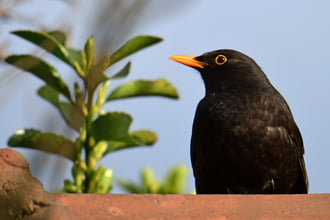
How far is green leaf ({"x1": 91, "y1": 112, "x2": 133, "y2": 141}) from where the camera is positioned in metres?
3.26

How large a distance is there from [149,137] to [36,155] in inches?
102

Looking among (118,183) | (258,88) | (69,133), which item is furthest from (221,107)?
(69,133)

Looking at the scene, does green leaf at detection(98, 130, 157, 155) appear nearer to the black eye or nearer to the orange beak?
the orange beak

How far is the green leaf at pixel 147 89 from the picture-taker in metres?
3.59

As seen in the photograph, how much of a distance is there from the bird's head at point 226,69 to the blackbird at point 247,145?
0.13 metres

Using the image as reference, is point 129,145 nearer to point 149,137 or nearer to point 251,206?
point 149,137

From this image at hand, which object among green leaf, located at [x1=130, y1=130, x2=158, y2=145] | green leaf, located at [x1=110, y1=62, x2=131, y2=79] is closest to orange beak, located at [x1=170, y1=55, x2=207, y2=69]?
green leaf, located at [x1=130, y1=130, x2=158, y2=145]

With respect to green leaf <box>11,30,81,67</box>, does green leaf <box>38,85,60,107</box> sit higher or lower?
lower

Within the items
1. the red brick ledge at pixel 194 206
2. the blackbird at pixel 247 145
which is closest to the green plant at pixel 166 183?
the blackbird at pixel 247 145

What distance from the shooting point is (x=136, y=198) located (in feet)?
8.15

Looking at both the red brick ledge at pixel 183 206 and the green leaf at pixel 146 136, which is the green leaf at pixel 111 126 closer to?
the green leaf at pixel 146 136

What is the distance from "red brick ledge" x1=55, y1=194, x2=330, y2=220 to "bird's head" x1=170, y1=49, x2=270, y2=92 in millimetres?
1845

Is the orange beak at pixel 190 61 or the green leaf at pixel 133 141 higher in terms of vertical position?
the orange beak at pixel 190 61

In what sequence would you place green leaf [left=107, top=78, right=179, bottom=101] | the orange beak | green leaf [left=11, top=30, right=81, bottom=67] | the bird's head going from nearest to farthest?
green leaf [left=11, top=30, right=81, bottom=67]
green leaf [left=107, top=78, right=179, bottom=101]
the bird's head
the orange beak
